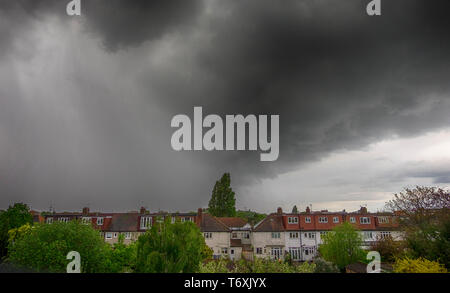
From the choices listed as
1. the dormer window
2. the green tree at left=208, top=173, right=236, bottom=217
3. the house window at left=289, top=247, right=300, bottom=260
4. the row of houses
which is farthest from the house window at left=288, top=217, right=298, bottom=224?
the green tree at left=208, top=173, right=236, bottom=217

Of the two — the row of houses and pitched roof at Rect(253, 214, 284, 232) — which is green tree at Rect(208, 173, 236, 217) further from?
pitched roof at Rect(253, 214, 284, 232)

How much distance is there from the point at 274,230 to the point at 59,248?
39.9 metres

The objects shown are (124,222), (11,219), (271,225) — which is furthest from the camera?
(124,222)

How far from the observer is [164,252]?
1819 cm

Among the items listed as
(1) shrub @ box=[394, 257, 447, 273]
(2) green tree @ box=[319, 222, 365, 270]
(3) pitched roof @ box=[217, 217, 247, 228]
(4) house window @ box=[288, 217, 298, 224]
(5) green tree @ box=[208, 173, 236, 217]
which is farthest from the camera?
(5) green tree @ box=[208, 173, 236, 217]

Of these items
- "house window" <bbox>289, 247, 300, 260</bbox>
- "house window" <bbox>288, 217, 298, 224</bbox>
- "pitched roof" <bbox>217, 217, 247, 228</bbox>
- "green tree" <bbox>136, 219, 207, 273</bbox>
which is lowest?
"house window" <bbox>289, 247, 300, 260</bbox>

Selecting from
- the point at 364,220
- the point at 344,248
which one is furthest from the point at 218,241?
the point at 364,220

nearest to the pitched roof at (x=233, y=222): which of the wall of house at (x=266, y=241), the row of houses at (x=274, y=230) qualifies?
the row of houses at (x=274, y=230)

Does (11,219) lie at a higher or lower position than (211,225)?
higher

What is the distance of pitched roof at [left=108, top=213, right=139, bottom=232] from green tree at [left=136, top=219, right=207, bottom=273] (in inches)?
1719

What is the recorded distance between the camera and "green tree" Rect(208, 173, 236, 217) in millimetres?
74938

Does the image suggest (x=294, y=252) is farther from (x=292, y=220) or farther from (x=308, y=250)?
(x=292, y=220)
